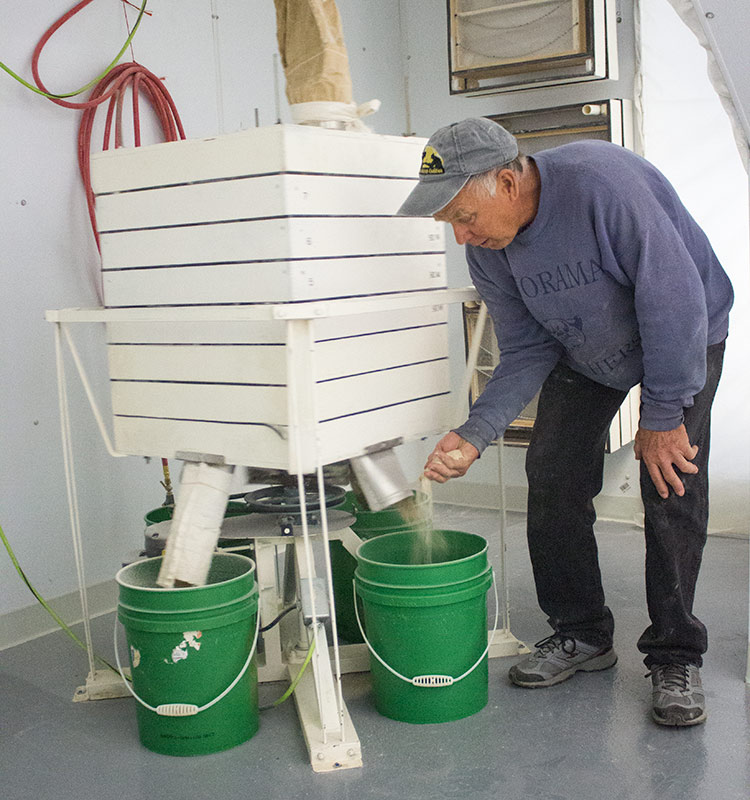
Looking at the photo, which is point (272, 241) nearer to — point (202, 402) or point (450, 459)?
point (202, 402)

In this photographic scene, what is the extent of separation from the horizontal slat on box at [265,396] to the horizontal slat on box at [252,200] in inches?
14.3

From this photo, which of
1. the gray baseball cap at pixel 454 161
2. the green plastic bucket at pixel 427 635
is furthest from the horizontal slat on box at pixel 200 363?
the green plastic bucket at pixel 427 635

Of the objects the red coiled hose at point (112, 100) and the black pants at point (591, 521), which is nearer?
the black pants at point (591, 521)

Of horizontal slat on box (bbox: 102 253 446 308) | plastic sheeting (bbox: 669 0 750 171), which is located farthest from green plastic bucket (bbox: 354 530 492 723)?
plastic sheeting (bbox: 669 0 750 171)

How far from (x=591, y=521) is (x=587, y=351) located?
49 centimetres

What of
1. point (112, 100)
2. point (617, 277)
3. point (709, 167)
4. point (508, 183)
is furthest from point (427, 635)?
point (709, 167)

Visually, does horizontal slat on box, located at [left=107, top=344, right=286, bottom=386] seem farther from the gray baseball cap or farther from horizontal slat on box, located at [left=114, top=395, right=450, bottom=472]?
the gray baseball cap

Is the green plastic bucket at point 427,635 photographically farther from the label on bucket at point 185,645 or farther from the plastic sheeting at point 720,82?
the plastic sheeting at point 720,82

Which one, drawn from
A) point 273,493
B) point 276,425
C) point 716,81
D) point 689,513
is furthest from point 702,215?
point 276,425

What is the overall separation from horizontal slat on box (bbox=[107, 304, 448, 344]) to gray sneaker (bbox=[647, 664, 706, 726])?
1.00 metres

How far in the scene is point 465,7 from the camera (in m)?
3.61

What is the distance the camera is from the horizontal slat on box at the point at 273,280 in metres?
1.98

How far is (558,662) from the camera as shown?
246 centimetres

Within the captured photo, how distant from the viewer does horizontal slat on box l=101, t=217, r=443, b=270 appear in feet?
6.45
